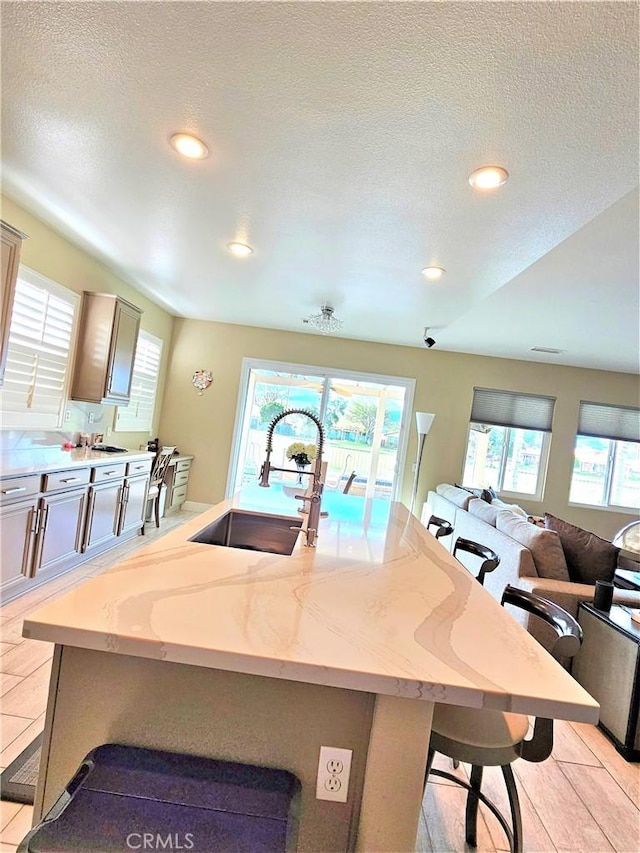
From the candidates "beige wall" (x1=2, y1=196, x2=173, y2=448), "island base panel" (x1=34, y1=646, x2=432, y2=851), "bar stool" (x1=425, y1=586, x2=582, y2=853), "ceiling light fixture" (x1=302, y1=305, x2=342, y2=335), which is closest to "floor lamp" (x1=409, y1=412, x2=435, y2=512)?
"ceiling light fixture" (x1=302, y1=305, x2=342, y2=335)

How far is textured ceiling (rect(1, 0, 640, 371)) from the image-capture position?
148 cm

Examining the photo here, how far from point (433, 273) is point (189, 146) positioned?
2052 mm

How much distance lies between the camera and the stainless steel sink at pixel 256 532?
206 cm

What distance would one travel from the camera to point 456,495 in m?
5.14

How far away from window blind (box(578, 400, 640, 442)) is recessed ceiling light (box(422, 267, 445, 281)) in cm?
438

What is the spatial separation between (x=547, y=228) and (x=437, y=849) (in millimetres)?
2920

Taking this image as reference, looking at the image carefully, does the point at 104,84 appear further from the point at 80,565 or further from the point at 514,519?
the point at 514,519

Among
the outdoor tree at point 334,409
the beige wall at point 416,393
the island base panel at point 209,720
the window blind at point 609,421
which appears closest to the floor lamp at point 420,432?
the beige wall at point 416,393

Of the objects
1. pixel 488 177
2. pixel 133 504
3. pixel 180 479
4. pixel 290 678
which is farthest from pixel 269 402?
pixel 290 678

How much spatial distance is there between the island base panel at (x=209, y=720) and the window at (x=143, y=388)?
183 inches

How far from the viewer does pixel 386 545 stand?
1.84 metres

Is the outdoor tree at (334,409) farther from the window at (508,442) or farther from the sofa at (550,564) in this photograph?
the sofa at (550,564)

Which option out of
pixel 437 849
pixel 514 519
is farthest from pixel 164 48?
pixel 514 519

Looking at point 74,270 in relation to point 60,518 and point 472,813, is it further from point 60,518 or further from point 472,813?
point 472,813
